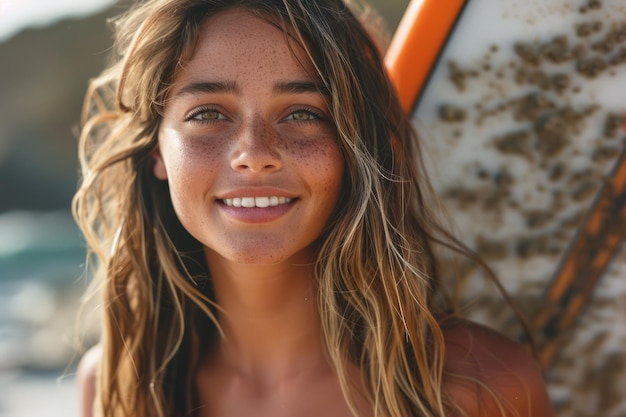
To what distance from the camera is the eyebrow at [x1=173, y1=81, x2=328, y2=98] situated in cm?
154

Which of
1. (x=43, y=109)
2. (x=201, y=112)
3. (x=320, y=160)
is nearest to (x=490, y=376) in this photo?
(x=320, y=160)

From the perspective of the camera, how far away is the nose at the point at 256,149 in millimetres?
1496

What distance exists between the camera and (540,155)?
1.86 metres

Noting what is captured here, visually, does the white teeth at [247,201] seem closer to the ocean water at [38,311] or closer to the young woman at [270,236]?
the young woman at [270,236]

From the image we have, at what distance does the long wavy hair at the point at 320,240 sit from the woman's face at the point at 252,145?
0.04m

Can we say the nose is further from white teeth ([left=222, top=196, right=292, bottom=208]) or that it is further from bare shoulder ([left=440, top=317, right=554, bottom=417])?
bare shoulder ([left=440, top=317, right=554, bottom=417])

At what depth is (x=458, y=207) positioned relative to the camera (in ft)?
6.41

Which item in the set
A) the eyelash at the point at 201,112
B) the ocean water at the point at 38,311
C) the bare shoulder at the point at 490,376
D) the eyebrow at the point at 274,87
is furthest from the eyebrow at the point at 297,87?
the ocean water at the point at 38,311

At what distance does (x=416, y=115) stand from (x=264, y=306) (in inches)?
23.3

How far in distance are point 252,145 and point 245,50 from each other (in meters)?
0.18

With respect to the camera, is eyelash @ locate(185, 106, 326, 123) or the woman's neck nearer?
eyelash @ locate(185, 106, 326, 123)

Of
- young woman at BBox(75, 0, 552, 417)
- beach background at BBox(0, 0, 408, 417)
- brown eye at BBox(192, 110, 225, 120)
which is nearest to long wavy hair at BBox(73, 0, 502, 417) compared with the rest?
young woman at BBox(75, 0, 552, 417)

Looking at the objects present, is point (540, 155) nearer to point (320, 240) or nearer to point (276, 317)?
point (320, 240)

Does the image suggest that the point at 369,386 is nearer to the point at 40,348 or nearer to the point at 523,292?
the point at 523,292
